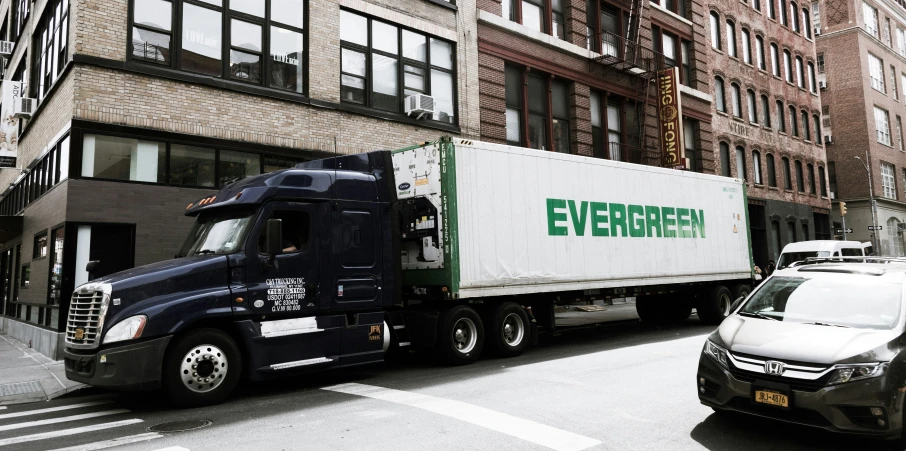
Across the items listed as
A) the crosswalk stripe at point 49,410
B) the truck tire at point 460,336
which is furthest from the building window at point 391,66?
the crosswalk stripe at point 49,410

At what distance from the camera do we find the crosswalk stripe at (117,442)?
593cm

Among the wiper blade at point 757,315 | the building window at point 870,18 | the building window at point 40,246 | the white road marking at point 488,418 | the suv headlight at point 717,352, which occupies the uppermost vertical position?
the building window at point 870,18

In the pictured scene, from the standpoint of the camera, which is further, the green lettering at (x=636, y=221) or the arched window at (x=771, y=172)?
the arched window at (x=771, y=172)

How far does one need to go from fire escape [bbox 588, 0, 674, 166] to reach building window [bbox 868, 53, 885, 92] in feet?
114

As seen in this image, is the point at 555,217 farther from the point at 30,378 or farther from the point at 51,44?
the point at 51,44

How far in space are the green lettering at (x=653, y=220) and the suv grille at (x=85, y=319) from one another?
10.6 metres

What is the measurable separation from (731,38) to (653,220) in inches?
909

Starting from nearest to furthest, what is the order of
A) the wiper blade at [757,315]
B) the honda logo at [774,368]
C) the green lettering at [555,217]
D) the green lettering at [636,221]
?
the honda logo at [774,368] → the wiper blade at [757,315] → the green lettering at [555,217] → the green lettering at [636,221]

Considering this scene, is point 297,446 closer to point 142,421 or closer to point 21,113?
point 142,421

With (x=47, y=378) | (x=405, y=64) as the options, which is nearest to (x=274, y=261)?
(x=47, y=378)

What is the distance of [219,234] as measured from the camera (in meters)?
8.45

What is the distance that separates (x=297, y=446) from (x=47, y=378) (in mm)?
6663

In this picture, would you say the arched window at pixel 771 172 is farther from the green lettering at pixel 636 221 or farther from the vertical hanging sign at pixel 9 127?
the vertical hanging sign at pixel 9 127

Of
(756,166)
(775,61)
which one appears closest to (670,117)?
(756,166)
